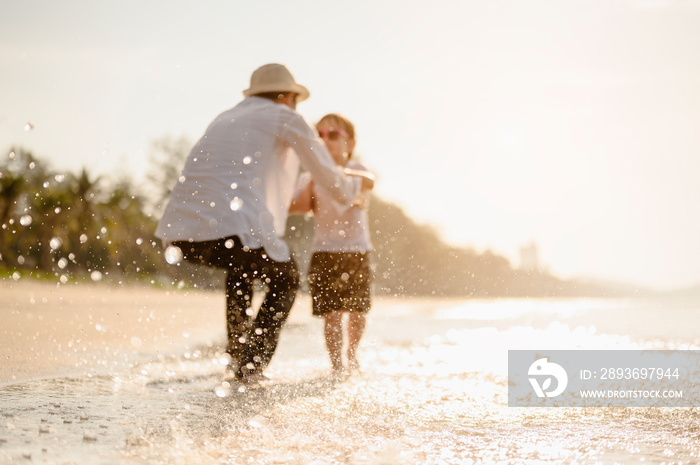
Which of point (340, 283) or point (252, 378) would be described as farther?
point (340, 283)

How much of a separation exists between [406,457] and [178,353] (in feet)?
13.1

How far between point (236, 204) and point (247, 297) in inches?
19.2

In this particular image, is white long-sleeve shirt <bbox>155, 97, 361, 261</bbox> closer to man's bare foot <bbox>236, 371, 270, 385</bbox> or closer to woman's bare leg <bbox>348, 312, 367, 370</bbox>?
man's bare foot <bbox>236, 371, 270, 385</bbox>

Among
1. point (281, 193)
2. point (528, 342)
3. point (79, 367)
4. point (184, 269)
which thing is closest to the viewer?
point (281, 193)

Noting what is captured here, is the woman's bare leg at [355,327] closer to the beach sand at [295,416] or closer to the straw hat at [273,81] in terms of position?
the beach sand at [295,416]

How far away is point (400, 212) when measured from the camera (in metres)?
9.49

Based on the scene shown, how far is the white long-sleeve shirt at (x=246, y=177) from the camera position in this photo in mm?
4172

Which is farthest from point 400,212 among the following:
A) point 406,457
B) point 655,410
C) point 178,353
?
point 406,457

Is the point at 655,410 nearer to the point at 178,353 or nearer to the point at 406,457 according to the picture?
the point at 406,457

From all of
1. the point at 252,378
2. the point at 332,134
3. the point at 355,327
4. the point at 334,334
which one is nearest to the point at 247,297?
the point at 252,378

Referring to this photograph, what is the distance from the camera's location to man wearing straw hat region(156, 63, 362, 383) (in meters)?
4.18

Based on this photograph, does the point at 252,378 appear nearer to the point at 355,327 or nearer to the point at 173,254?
the point at 173,254

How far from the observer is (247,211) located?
13.7ft

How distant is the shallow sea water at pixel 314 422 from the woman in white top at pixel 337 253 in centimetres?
33
